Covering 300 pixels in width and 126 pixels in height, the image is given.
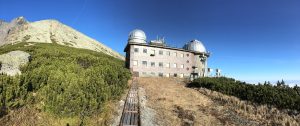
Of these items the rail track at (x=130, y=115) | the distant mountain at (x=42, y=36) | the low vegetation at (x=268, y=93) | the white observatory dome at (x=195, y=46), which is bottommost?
the rail track at (x=130, y=115)

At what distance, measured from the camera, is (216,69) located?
5947 centimetres

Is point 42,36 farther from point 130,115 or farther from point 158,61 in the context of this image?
point 130,115

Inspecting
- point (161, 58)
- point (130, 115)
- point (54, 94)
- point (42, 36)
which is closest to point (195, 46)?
point (161, 58)

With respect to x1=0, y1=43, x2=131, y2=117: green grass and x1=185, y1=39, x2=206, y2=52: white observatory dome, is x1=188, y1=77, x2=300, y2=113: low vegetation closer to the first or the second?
x1=0, y1=43, x2=131, y2=117: green grass

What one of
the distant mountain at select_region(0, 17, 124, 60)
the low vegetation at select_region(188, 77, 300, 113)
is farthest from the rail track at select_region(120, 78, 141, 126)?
the distant mountain at select_region(0, 17, 124, 60)

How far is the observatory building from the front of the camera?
44.4 meters

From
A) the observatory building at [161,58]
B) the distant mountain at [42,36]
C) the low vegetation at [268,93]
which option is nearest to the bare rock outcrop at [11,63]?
the low vegetation at [268,93]

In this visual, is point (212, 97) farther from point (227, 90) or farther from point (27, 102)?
point (27, 102)

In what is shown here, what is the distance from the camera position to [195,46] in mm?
54719

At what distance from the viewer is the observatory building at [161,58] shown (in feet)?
146

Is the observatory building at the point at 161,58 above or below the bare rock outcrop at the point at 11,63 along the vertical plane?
above

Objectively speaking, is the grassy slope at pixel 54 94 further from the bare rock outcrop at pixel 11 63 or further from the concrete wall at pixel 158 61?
the concrete wall at pixel 158 61

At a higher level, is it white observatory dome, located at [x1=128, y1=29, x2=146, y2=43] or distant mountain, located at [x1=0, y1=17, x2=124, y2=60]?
distant mountain, located at [x1=0, y1=17, x2=124, y2=60]

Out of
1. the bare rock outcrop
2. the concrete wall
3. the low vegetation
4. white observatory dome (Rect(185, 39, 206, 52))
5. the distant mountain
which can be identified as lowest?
the low vegetation
